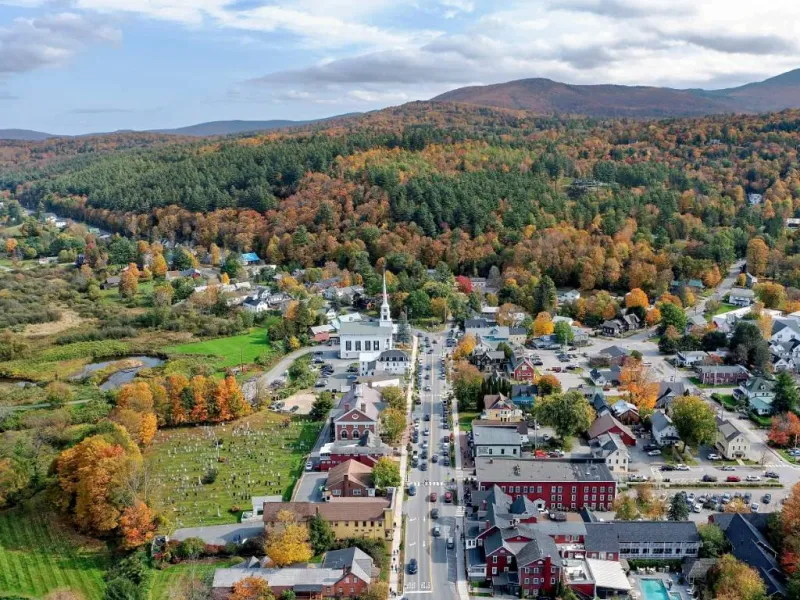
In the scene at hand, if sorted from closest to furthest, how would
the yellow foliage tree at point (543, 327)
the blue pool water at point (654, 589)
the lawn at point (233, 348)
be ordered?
1. the blue pool water at point (654, 589)
2. the lawn at point (233, 348)
3. the yellow foliage tree at point (543, 327)

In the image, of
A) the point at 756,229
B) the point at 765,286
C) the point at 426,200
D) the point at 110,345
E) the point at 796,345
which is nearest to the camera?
the point at 796,345

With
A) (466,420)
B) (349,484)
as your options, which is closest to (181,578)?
(349,484)

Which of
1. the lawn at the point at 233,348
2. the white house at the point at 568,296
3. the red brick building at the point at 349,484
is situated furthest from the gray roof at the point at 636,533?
the white house at the point at 568,296

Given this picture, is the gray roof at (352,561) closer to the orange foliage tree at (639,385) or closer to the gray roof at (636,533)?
the gray roof at (636,533)

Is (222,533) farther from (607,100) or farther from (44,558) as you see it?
(607,100)

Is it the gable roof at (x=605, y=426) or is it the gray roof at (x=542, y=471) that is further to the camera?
the gable roof at (x=605, y=426)

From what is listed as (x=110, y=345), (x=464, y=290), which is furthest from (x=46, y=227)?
(x=464, y=290)

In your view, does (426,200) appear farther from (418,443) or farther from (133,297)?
(418,443)

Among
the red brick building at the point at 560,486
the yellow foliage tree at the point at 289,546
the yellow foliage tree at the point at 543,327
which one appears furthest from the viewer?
the yellow foliage tree at the point at 543,327
